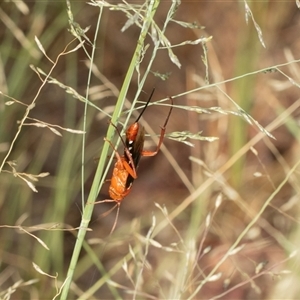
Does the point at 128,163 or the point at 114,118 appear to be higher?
the point at 114,118

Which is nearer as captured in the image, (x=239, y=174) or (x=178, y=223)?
(x=239, y=174)

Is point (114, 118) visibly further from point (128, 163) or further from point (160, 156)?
point (160, 156)

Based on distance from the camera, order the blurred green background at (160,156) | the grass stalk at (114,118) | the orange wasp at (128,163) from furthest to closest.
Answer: the blurred green background at (160,156) < the orange wasp at (128,163) < the grass stalk at (114,118)

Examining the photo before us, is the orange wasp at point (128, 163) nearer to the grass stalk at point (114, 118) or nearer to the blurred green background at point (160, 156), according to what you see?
the grass stalk at point (114, 118)

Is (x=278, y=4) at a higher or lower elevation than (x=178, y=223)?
higher

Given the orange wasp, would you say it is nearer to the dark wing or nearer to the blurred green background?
the dark wing

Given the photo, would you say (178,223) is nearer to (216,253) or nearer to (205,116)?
(216,253)

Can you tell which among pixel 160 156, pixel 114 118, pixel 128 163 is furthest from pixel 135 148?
pixel 160 156

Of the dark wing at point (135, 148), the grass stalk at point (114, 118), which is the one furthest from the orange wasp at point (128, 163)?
the grass stalk at point (114, 118)

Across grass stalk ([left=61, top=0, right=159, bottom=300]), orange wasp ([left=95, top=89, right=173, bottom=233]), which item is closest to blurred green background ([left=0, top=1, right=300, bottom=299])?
orange wasp ([left=95, top=89, right=173, bottom=233])

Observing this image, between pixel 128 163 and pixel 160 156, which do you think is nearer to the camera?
pixel 128 163

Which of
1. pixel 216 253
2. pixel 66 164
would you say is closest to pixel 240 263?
pixel 216 253
